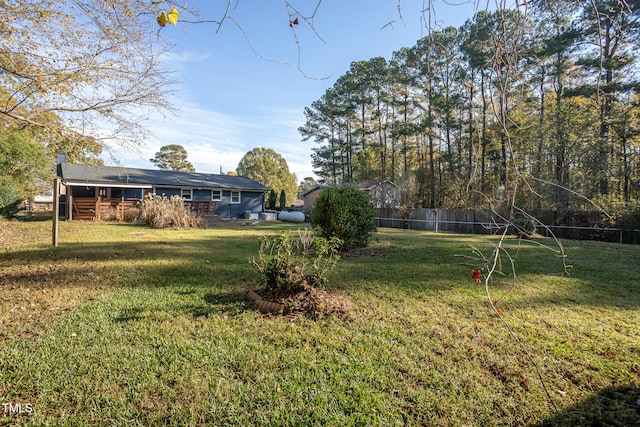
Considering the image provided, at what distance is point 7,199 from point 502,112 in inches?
826

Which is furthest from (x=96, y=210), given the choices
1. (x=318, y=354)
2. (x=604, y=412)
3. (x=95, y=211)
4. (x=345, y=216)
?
(x=604, y=412)

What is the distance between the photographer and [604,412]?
2141mm

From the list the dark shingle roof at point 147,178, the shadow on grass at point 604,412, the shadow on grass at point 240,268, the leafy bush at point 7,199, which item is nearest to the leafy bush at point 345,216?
the shadow on grass at point 240,268

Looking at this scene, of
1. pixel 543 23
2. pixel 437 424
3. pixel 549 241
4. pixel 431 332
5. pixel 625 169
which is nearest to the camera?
pixel 543 23

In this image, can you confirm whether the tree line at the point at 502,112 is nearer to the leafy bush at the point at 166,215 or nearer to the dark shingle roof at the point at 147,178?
the leafy bush at the point at 166,215

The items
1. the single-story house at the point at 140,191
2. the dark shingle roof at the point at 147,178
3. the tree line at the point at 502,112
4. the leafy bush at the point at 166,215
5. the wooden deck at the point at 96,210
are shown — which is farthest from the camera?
the dark shingle roof at the point at 147,178

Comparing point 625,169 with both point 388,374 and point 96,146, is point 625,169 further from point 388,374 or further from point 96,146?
point 96,146

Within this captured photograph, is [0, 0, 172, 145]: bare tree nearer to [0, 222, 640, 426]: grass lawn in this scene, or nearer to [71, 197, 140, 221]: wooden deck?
[0, 222, 640, 426]: grass lawn

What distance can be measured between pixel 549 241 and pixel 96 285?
1292 cm

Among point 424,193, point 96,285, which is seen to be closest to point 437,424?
point 96,285

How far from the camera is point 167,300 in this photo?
419 centimetres

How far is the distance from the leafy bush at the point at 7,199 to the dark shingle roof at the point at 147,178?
222 centimetres

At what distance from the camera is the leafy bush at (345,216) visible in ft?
24.8

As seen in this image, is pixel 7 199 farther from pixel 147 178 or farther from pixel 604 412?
pixel 604 412
